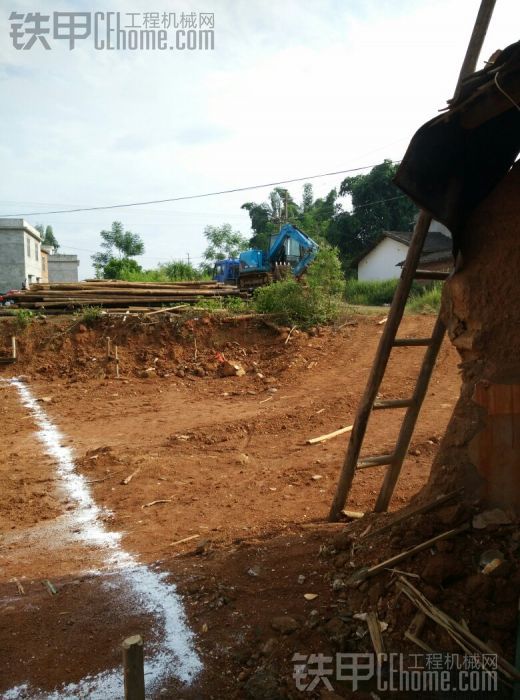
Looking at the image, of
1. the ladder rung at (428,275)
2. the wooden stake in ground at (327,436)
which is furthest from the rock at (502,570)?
the wooden stake in ground at (327,436)

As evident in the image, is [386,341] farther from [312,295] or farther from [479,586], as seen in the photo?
[312,295]

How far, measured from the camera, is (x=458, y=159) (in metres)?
2.99

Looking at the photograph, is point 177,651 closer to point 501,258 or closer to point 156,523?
point 156,523

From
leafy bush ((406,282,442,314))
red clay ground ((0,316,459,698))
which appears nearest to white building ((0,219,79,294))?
red clay ground ((0,316,459,698))

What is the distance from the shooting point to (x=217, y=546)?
4016mm

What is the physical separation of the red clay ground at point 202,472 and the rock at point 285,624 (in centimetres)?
4

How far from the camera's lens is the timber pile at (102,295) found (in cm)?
1527

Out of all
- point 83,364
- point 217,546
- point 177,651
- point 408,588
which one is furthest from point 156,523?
point 83,364

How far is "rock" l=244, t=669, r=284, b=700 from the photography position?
2.34 metres

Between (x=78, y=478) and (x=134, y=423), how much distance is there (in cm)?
271

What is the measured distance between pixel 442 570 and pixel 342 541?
2.65ft

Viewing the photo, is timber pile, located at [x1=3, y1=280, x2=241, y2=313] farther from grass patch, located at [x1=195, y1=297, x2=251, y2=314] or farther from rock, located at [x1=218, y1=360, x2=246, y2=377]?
rock, located at [x1=218, y1=360, x2=246, y2=377]

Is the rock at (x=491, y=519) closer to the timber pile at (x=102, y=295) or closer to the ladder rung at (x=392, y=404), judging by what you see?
the ladder rung at (x=392, y=404)

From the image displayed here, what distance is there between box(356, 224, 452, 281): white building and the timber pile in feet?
58.6
